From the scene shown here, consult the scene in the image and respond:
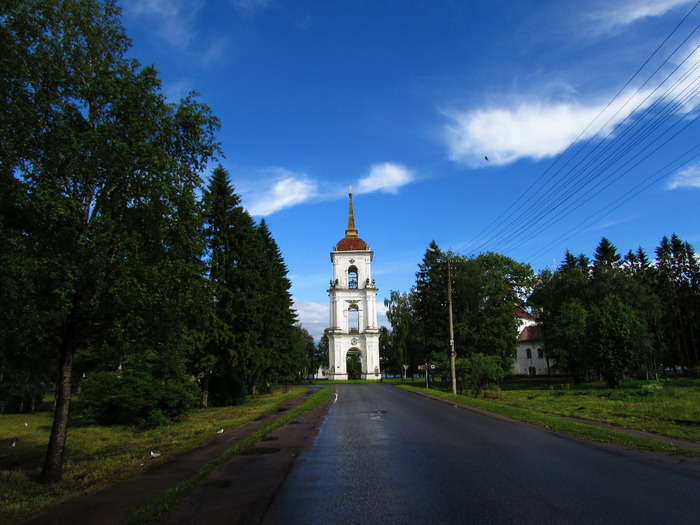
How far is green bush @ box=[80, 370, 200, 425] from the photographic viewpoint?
15766 mm

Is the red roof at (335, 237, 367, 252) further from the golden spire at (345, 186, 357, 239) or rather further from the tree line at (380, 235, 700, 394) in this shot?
the tree line at (380, 235, 700, 394)

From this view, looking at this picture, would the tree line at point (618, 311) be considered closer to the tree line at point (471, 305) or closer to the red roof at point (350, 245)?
the tree line at point (471, 305)

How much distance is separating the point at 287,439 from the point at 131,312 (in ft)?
18.4

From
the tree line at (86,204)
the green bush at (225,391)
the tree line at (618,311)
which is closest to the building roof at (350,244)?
the tree line at (618,311)

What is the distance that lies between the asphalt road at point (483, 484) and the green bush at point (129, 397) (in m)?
8.20

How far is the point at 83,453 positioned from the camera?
1116cm

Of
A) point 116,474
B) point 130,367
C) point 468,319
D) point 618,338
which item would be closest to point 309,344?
point 468,319

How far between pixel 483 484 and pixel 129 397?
1344cm

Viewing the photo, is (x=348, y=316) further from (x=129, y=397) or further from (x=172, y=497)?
(x=172, y=497)

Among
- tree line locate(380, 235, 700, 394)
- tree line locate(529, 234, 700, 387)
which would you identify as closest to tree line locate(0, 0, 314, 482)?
tree line locate(380, 235, 700, 394)

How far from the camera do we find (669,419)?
47.1 ft

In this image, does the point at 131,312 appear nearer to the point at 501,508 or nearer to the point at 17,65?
the point at 17,65

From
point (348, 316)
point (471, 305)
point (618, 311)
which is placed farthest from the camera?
point (348, 316)

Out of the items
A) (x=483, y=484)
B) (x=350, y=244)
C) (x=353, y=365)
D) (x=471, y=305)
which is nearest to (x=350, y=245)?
(x=350, y=244)
